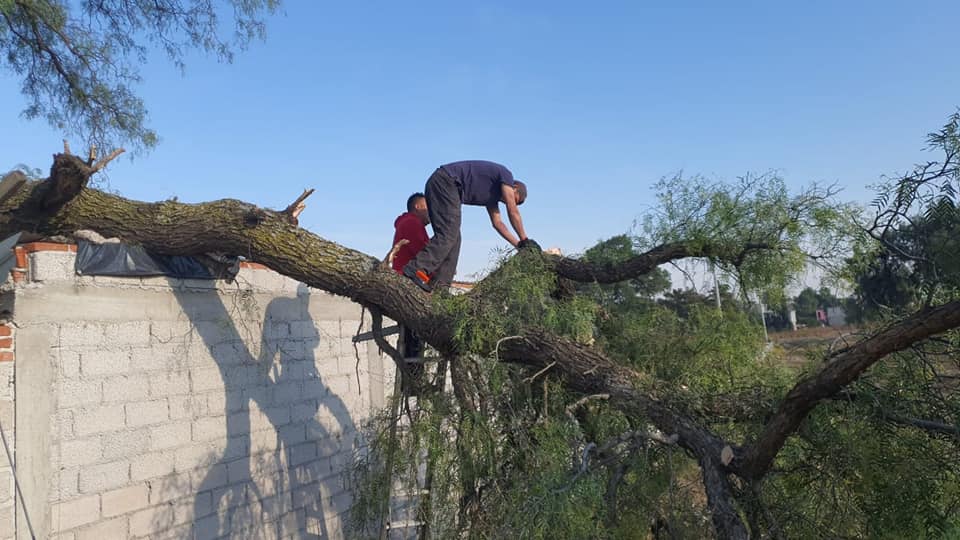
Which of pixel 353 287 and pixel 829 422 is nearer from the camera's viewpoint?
pixel 829 422

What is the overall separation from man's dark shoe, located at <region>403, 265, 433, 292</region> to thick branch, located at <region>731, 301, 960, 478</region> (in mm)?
1993

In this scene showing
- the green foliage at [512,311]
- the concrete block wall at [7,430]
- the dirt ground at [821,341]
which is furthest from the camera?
the green foliage at [512,311]

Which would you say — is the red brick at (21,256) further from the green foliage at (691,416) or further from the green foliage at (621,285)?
the green foliage at (621,285)

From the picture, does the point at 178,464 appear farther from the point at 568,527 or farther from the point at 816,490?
the point at 816,490

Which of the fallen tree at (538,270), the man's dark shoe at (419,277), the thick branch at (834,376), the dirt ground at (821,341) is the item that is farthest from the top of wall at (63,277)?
the dirt ground at (821,341)

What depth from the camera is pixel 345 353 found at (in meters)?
5.95

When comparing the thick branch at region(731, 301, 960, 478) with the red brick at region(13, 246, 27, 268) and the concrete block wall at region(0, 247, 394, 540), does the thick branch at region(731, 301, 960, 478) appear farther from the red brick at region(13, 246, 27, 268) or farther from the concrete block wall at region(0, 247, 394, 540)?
the red brick at region(13, 246, 27, 268)

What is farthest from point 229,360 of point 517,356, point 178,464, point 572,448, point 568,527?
point 568,527

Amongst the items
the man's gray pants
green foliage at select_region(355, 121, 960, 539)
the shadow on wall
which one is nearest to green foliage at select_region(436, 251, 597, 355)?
green foliage at select_region(355, 121, 960, 539)

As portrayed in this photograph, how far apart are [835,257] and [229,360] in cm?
382

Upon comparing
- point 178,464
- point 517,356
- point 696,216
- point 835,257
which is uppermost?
point 696,216

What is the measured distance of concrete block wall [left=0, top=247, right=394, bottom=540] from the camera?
12.2 ft

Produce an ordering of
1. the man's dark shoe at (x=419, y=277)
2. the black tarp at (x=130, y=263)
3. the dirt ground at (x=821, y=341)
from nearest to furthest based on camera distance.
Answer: the dirt ground at (x=821, y=341) < the black tarp at (x=130, y=263) < the man's dark shoe at (x=419, y=277)

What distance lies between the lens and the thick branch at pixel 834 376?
92.7 inches
